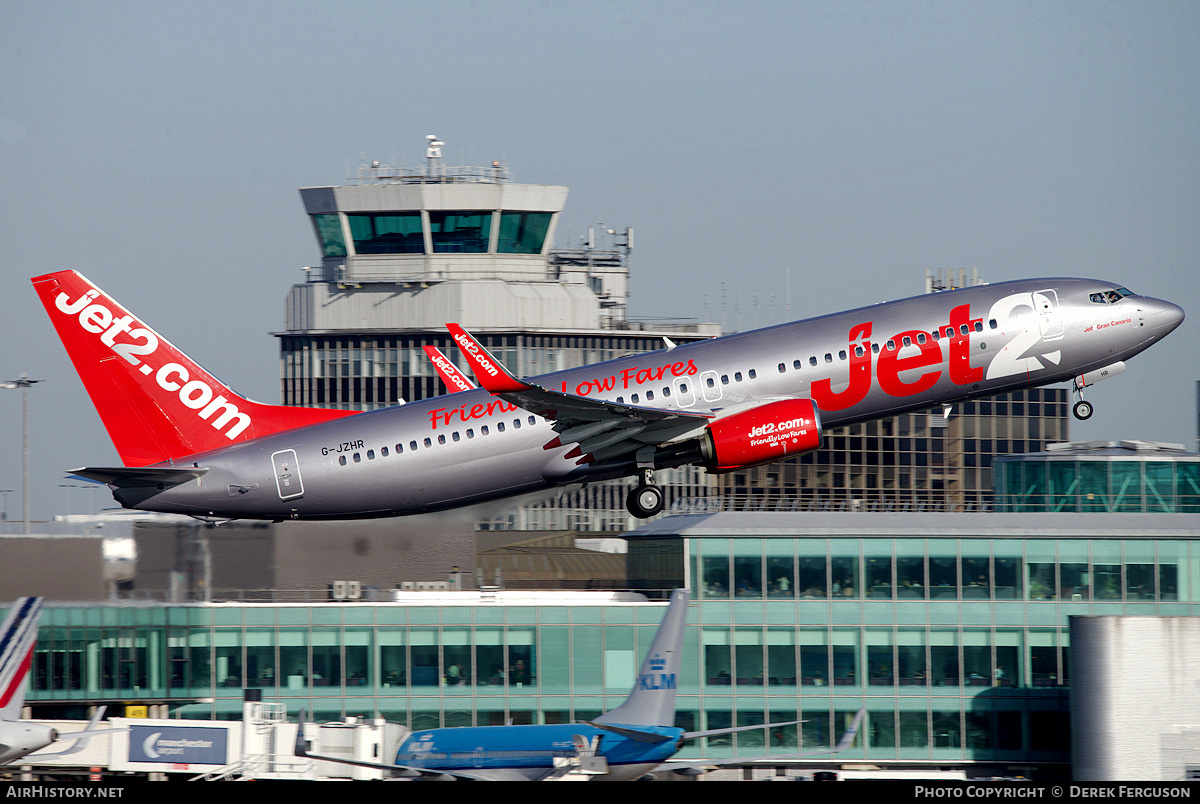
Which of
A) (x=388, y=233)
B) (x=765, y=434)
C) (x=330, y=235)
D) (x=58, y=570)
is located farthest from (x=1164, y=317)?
(x=330, y=235)

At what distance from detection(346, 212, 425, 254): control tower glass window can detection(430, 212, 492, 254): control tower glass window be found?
1.58 m

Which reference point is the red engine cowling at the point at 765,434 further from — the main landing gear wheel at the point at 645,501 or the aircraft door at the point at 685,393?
the main landing gear wheel at the point at 645,501

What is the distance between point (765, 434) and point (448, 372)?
9.16 metres

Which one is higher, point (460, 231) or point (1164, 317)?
point (460, 231)

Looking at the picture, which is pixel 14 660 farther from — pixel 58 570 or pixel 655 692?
pixel 655 692

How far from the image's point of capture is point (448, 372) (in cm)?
3712

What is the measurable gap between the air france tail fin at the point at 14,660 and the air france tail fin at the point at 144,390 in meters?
5.50

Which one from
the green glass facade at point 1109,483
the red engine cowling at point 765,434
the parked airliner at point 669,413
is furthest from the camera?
the green glass facade at point 1109,483

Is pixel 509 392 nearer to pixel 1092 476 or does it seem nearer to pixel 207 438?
pixel 207 438

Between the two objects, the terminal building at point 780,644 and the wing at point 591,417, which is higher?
the wing at point 591,417

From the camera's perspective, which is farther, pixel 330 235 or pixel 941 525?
pixel 330 235

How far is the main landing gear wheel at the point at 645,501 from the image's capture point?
124 ft

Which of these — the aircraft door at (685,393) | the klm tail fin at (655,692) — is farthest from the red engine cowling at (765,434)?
the klm tail fin at (655,692)

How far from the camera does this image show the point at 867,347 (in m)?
36.2
